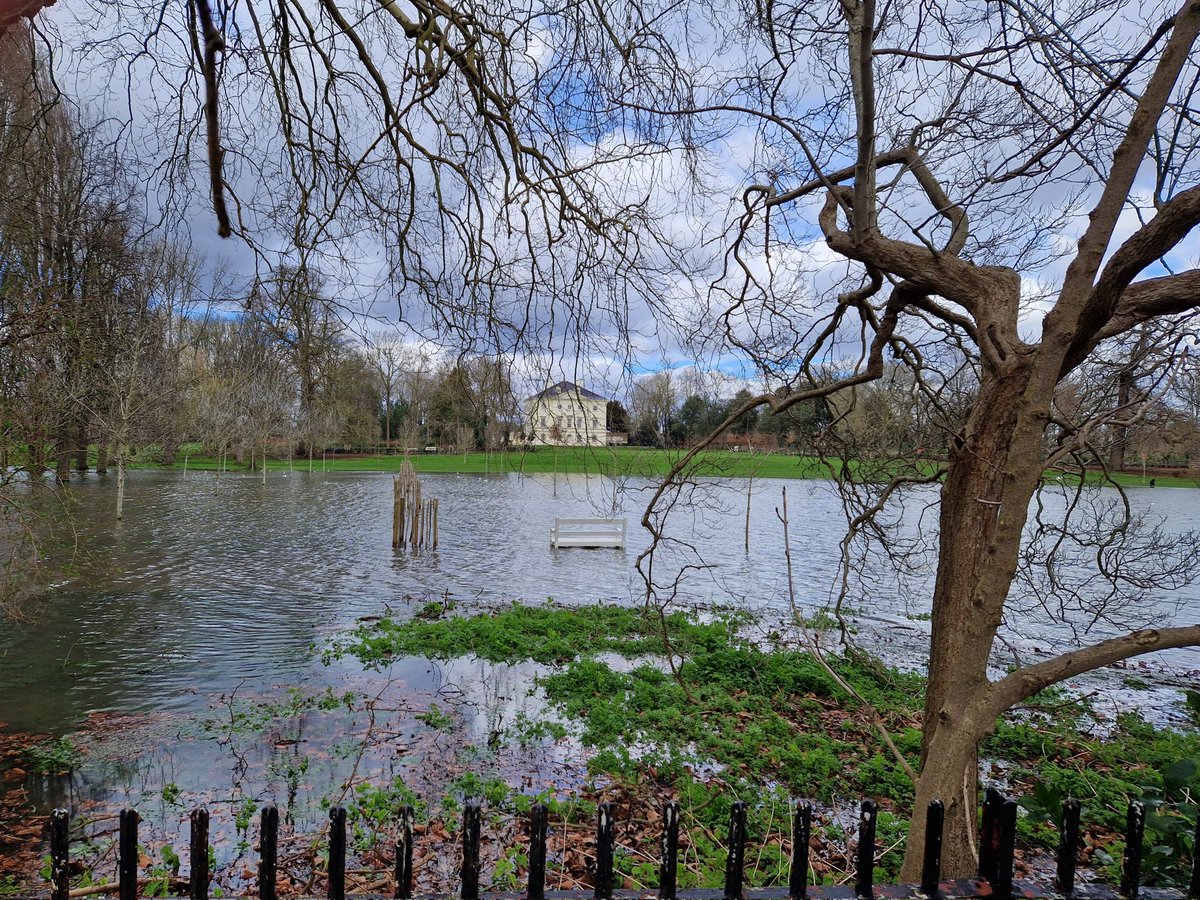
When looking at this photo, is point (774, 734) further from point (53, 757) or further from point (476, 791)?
point (53, 757)

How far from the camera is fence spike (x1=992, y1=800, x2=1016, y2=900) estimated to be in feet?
5.42

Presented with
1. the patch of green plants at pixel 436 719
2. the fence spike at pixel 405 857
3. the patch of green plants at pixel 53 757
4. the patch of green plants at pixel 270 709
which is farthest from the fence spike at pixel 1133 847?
the patch of green plants at pixel 53 757

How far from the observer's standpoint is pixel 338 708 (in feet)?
21.6

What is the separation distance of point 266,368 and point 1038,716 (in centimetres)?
763

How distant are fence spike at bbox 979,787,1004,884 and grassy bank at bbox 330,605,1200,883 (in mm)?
1209

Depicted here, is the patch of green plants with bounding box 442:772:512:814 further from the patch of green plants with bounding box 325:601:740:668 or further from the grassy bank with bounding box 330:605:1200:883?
the patch of green plants with bounding box 325:601:740:668

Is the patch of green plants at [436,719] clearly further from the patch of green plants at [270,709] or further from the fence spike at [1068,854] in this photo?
the fence spike at [1068,854]

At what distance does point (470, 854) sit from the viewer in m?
1.62

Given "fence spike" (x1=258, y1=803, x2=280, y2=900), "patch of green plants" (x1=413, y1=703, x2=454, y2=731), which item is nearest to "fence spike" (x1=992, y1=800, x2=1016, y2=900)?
"fence spike" (x1=258, y1=803, x2=280, y2=900)

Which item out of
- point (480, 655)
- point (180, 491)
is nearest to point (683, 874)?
point (480, 655)

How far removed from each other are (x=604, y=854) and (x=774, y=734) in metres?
4.83

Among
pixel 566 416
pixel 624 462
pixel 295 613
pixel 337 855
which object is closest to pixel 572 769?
pixel 624 462

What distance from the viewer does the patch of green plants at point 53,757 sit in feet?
16.8

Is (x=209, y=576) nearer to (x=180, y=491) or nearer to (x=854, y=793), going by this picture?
(x=854, y=793)
